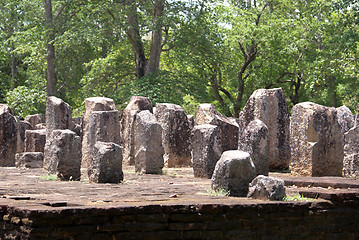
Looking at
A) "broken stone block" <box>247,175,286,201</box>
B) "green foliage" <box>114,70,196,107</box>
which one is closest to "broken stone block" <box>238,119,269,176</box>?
"broken stone block" <box>247,175,286,201</box>

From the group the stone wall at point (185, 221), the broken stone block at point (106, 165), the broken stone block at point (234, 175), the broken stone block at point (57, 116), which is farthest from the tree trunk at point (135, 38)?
the stone wall at point (185, 221)

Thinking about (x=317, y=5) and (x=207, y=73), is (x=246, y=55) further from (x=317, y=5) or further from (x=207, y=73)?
(x=317, y=5)

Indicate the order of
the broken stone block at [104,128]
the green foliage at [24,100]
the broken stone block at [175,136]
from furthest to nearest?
the green foliage at [24,100] < the broken stone block at [175,136] < the broken stone block at [104,128]

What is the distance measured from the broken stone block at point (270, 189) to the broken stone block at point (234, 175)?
872 mm

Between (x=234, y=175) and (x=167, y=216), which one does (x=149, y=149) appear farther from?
(x=167, y=216)

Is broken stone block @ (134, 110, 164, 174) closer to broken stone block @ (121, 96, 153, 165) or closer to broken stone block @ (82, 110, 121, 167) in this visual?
broken stone block @ (82, 110, 121, 167)

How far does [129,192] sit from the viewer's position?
30.0 feet

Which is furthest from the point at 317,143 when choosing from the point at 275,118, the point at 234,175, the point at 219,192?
the point at 219,192

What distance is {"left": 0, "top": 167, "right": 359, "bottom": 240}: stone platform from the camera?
21.0 ft

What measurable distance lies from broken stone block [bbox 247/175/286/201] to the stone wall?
225 mm

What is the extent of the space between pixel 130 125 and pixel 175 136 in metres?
1.60

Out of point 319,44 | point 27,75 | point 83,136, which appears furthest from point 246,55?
point 83,136

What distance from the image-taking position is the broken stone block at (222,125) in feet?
57.0

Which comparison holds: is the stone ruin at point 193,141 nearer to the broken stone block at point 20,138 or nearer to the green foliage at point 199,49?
the broken stone block at point 20,138
